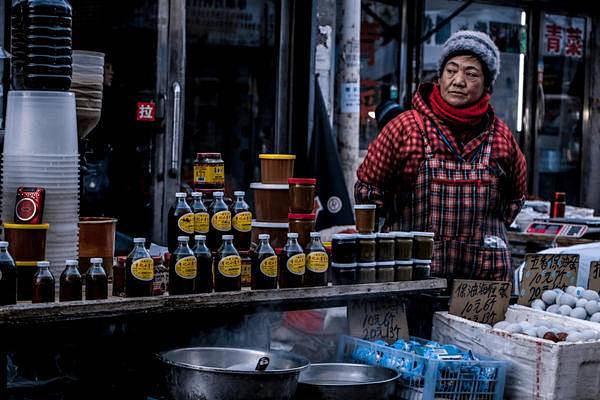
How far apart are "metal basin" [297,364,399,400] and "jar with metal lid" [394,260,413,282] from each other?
17.1 inches

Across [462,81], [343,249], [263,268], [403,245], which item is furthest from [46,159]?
[462,81]

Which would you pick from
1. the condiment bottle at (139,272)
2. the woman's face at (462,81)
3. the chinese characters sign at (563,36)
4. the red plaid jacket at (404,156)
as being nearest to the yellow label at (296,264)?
the condiment bottle at (139,272)

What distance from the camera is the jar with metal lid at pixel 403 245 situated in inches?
147

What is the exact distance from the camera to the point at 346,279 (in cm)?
359

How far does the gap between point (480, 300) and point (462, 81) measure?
121 cm

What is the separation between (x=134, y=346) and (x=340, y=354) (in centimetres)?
80

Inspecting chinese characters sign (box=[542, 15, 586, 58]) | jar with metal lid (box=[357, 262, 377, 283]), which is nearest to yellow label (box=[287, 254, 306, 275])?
jar with metal lid (box=[357, 262, 377, 283])

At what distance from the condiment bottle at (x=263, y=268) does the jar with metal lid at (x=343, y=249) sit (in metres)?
0.31

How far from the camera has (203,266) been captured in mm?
3219

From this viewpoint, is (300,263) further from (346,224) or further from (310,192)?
(346,224)

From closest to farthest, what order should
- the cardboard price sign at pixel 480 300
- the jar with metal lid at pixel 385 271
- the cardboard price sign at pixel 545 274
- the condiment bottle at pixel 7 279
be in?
the condiment bottle at pixel 7 279 < the jar with metal lid at pixel 385 271 < the cardboard price sign at pixel 480 300 < the cardboard price sign at pixel 545 274

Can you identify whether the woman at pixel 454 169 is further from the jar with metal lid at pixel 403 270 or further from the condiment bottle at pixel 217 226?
the condiment bottle at pixel 217 226

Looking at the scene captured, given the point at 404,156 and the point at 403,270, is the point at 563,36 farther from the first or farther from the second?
the point at 403,270

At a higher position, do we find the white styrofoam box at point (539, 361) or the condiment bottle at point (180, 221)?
the condiment bottle at point (180, 221)
